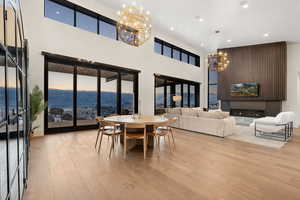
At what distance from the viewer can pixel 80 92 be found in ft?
18.0

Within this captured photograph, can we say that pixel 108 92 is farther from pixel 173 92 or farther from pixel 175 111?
pixel 173 92

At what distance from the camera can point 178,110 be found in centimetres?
633

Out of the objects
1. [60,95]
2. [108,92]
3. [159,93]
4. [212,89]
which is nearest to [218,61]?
[159,93]

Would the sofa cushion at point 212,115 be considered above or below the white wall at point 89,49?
below

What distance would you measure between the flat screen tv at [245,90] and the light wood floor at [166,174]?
18.8ft

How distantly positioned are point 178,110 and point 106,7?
17.0ft

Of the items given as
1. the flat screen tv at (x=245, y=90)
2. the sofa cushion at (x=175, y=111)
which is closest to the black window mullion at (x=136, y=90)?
the sofa cushion at (x=175, y=111)

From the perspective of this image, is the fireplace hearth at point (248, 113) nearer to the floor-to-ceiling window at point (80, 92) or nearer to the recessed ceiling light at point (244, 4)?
the recessed ceiling light at point (244, 4)

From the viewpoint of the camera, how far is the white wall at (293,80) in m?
7.98

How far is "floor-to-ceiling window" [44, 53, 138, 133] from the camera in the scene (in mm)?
4961

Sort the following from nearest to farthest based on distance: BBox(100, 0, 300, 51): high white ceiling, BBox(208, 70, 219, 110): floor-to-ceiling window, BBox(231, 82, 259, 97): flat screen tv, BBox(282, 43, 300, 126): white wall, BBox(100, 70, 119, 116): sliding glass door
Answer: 1. BBox(100, 0, 300, 51): high white ceiling
2. BBox(100, 70, 119, 116): sliding glass door
3. BBox(282, 43, 300, 126): white wall
4. BBox(231, 82, 259, 97): flat screen tv
5. BBox(208, 70, 219, 110): floor-to-ceiling window

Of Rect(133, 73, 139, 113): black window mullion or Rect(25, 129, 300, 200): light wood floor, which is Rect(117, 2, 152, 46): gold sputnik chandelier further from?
Rect(133, 73, 139, 113): black window mullion

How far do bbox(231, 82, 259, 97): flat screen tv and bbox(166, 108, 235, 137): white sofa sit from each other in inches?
179

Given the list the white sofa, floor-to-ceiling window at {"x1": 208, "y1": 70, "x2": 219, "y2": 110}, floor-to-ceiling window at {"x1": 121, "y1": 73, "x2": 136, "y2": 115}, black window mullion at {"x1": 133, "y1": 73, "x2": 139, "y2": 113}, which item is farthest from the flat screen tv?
floor-to-ceiling window at {"x1": 121, "y1": 73, "x2": 136, "y2": 115}
